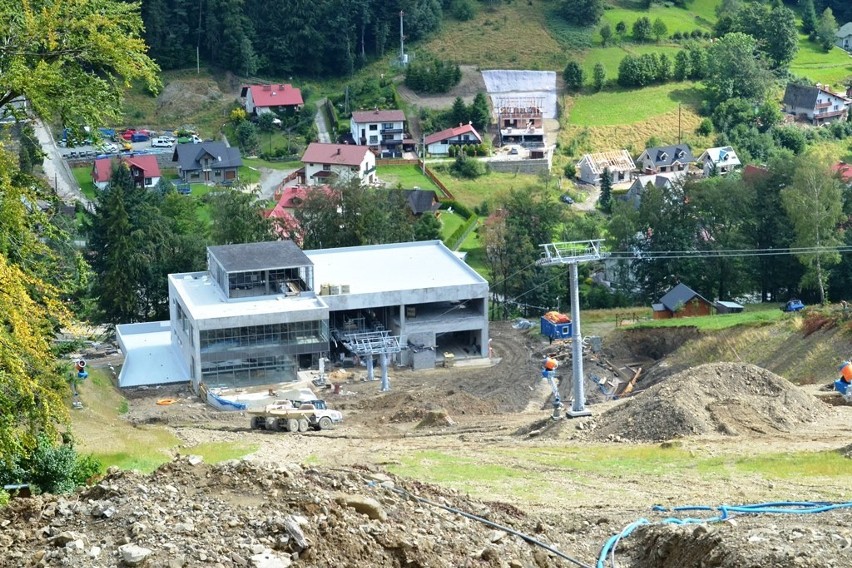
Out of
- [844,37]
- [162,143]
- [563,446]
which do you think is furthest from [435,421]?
[844,37]

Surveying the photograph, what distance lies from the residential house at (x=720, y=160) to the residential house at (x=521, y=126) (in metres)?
9.64

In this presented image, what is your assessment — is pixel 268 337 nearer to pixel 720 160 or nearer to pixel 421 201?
pixel 421 201

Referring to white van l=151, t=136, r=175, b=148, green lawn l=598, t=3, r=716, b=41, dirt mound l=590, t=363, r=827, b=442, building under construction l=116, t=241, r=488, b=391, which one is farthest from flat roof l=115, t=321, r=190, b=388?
green lawn l=598, t=3, r=716, b=41

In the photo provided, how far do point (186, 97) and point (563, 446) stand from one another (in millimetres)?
64596

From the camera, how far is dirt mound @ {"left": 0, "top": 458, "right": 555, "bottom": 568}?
44.6 feet

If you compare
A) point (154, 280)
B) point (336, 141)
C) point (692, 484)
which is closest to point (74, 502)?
point (692, 484)

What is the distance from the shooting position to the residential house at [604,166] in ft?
255

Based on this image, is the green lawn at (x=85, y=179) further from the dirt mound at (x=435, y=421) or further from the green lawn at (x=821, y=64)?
the green lawn at (x=821, y=64)

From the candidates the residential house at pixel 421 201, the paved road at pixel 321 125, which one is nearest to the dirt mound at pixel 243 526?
the residential house at pixel 421 201

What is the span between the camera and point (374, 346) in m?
45.4

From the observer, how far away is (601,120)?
86062mm

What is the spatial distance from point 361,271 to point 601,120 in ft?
130

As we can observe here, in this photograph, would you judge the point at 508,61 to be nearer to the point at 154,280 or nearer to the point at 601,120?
the point at 601,120

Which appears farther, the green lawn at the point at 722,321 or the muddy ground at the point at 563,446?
the green lawn at the point at 722,321
